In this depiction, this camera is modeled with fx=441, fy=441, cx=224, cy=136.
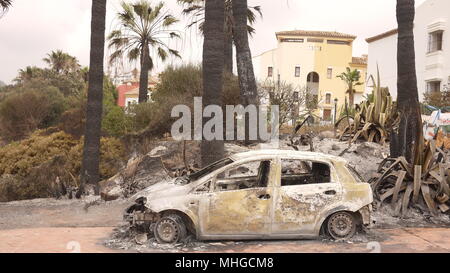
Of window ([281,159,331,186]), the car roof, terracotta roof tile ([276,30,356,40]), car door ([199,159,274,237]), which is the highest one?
terracotta roof tile ([276,30,356,40])

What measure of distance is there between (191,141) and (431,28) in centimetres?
2449

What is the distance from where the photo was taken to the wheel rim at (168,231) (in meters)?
6.55

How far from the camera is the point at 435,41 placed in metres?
31.4

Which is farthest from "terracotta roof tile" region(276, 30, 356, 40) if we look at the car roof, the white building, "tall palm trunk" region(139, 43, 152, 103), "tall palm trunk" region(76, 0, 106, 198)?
the car roof

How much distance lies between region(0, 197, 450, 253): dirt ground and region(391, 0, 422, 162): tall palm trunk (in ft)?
7.20

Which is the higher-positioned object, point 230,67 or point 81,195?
point 230,67

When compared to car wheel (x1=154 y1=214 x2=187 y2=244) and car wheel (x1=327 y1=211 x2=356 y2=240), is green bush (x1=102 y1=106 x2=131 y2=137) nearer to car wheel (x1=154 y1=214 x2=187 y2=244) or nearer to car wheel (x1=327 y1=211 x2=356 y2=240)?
car wheel (x1=154 y1=214 x2=187 y2=244)

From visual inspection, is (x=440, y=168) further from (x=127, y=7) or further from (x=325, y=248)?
(x=127, y=7)

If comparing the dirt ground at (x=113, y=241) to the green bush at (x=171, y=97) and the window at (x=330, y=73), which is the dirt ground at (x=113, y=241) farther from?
the window at (x=330, y=73)

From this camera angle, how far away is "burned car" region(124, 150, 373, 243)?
21.6ft

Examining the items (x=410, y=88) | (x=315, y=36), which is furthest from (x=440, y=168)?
(x=315, y=36)

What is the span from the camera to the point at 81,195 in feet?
37.7

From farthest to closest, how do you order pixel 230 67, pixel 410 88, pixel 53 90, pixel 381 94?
pixel 53 90
pixel 230 67
pixel 381 94
pixel 410 88
